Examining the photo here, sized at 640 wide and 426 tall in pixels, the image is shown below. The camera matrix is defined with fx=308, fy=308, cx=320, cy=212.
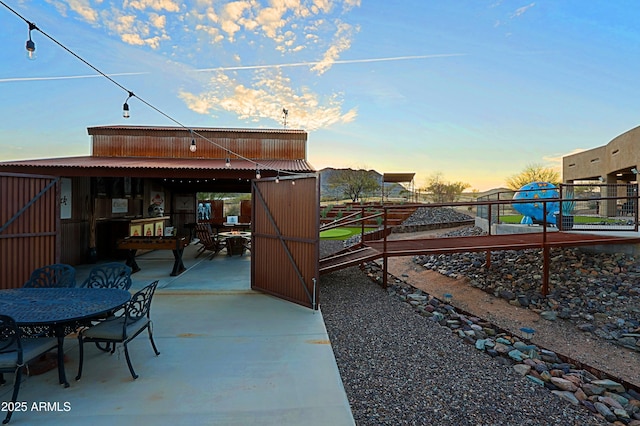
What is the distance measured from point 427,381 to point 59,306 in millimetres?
3686

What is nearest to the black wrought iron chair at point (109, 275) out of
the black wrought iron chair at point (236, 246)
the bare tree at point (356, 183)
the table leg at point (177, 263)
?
the table leg at point (177, 263)

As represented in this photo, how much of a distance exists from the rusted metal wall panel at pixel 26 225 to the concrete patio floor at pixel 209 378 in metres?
2.16

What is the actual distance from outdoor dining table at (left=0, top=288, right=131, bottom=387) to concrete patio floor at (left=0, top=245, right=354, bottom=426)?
370 mm

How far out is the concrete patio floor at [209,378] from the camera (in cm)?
234

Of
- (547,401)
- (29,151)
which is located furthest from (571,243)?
(29,151)

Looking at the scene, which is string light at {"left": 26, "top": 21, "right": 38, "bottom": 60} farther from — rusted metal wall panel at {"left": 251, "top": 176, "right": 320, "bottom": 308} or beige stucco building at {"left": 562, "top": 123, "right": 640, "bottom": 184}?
beige stucco building at {"left": 562, "top": 123, "right": 640, "bottom": 184}

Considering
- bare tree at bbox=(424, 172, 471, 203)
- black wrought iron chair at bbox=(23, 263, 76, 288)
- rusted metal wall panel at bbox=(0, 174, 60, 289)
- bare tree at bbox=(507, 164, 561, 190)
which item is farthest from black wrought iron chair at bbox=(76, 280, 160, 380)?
bare tree at bbox=(507, 164, 561, 190)

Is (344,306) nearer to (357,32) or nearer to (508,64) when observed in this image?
(357,32)

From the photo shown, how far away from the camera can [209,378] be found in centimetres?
287

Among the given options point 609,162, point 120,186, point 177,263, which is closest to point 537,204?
point 177,263

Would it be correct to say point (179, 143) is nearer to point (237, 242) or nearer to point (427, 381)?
point (237, 242)

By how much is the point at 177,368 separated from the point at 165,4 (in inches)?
286

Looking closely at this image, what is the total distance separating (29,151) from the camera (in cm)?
1004

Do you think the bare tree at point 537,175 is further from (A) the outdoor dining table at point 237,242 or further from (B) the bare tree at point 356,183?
(A) the outdoor dining table at point 237,242
